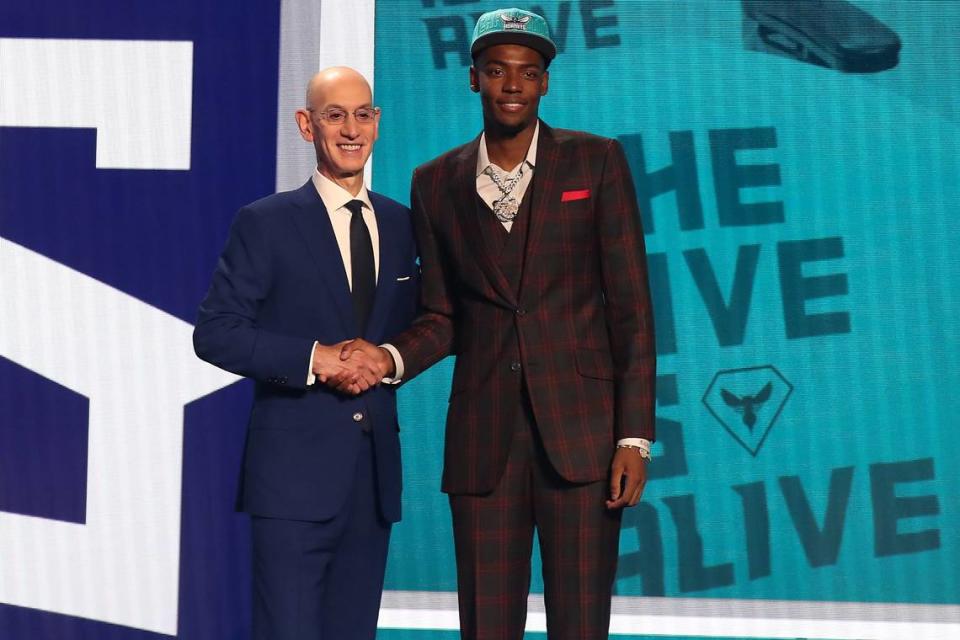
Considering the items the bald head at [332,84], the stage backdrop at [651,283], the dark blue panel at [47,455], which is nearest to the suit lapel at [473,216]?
the bald head at [332,84]

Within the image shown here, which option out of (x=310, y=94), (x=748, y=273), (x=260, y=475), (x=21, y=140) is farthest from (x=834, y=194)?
(x=21, y=140)

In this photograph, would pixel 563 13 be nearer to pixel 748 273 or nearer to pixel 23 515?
pixel 748 273

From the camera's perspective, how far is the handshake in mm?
2463

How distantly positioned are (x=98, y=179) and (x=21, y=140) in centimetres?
29

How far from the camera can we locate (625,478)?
2.42 meters

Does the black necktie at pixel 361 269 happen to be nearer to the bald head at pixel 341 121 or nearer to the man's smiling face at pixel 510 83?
the bald head at pixel 341 121

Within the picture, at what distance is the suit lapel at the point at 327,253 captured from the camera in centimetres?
254

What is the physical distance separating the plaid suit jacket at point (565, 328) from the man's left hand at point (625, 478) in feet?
0.09

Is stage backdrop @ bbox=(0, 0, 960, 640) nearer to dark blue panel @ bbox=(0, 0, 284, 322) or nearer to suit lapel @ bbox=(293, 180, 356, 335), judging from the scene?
dark blue panel @ bbox=(0, 0, 284, 322)

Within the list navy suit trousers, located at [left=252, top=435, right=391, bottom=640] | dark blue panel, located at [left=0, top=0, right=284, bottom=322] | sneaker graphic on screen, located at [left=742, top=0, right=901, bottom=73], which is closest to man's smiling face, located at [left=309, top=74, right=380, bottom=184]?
navy suit trousers, located at [left=252, top=435, right=391, bottom=640]

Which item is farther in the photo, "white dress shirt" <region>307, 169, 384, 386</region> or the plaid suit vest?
"white dress shirt" <region>307, 169, 384, 386</region>

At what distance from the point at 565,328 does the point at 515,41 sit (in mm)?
569

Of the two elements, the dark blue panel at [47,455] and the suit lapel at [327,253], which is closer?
the suit lapel at [327,253]

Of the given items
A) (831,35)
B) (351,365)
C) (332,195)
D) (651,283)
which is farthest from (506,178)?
(831,35)
